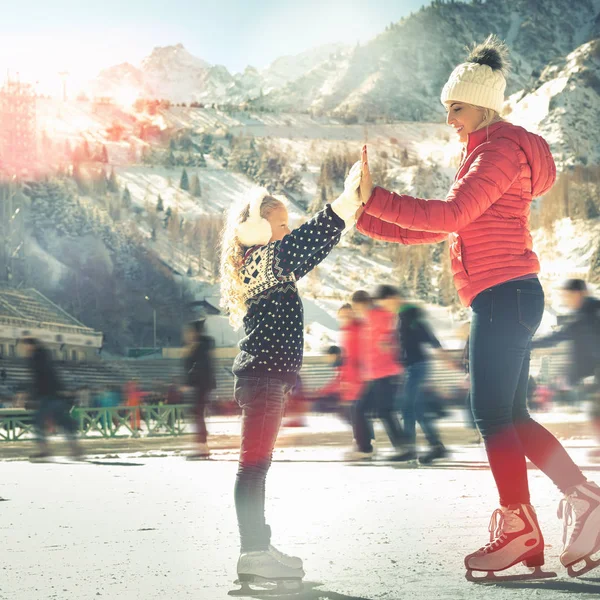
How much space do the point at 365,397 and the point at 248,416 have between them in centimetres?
480

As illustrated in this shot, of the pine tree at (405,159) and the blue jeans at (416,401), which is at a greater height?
the pine tree at (405,159)

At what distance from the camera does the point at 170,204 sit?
334 feet

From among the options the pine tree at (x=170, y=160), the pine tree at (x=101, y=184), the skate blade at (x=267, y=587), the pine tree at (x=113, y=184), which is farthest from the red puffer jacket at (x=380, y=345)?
the pine tree at (x=170, y=160)

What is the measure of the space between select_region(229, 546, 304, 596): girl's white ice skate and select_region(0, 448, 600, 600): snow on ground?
0.05 metres

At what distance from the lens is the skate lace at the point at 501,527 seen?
2.96 metres

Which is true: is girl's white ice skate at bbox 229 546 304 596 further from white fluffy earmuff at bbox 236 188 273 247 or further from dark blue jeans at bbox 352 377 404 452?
dark blue jeans at bbox 352 377 404 452

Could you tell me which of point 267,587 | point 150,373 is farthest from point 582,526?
point 150,373

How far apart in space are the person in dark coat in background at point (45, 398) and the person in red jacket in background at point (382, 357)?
10.4ft

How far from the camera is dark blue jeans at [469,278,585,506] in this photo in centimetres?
301

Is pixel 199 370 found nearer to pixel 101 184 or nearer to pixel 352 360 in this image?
pixel 352 360

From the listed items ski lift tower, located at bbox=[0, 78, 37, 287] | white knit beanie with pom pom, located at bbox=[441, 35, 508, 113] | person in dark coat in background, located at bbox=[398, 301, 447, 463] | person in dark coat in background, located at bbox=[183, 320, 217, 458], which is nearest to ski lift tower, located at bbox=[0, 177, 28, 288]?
ski lift tower, located at bbox=[0, 78, 37, 287]

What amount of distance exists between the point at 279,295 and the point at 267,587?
0.87 metres

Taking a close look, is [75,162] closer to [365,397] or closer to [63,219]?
[63,219]

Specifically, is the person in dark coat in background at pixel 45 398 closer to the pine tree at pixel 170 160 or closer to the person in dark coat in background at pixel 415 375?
the person in dark coat in background at pixel 415 375
